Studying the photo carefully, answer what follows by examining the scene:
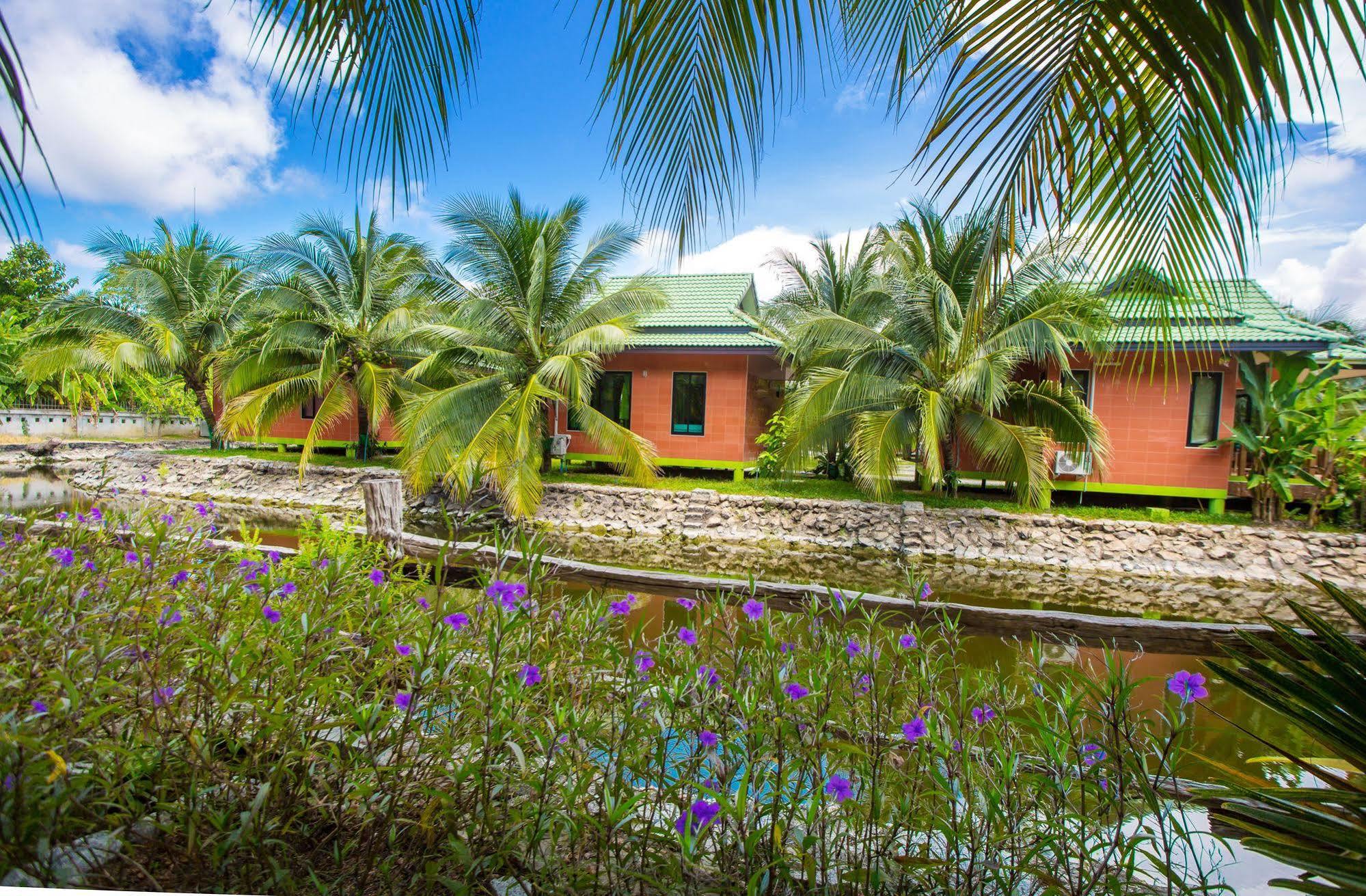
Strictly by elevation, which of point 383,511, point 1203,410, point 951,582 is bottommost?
point 951,582

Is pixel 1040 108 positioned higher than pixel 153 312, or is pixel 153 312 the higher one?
pixel 153 312

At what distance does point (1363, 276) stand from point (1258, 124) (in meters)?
0.78

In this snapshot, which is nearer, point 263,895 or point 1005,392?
point 263,895

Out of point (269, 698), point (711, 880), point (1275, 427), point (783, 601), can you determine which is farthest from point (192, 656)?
point (1275, 427)

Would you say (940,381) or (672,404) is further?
(672,404)

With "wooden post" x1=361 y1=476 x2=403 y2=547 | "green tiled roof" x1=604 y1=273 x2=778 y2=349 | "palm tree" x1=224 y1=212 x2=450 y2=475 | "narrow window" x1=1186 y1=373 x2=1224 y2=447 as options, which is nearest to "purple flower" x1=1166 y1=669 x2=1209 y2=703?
"wooden post" x1=361 y1=476 x2=403 y2=547

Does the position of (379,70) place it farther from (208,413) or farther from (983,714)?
(208,413)

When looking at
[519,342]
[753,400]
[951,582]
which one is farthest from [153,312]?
[753,400]

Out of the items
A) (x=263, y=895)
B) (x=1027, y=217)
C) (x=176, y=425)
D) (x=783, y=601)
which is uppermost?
(x=1027, y=217)

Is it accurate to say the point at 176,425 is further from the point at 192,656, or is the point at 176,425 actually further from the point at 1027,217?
the point at 1027,217

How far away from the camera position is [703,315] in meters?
10.6

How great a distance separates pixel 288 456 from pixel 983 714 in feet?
38.1

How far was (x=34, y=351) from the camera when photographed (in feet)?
10.0

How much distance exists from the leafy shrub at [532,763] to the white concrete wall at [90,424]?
85.1 inches
